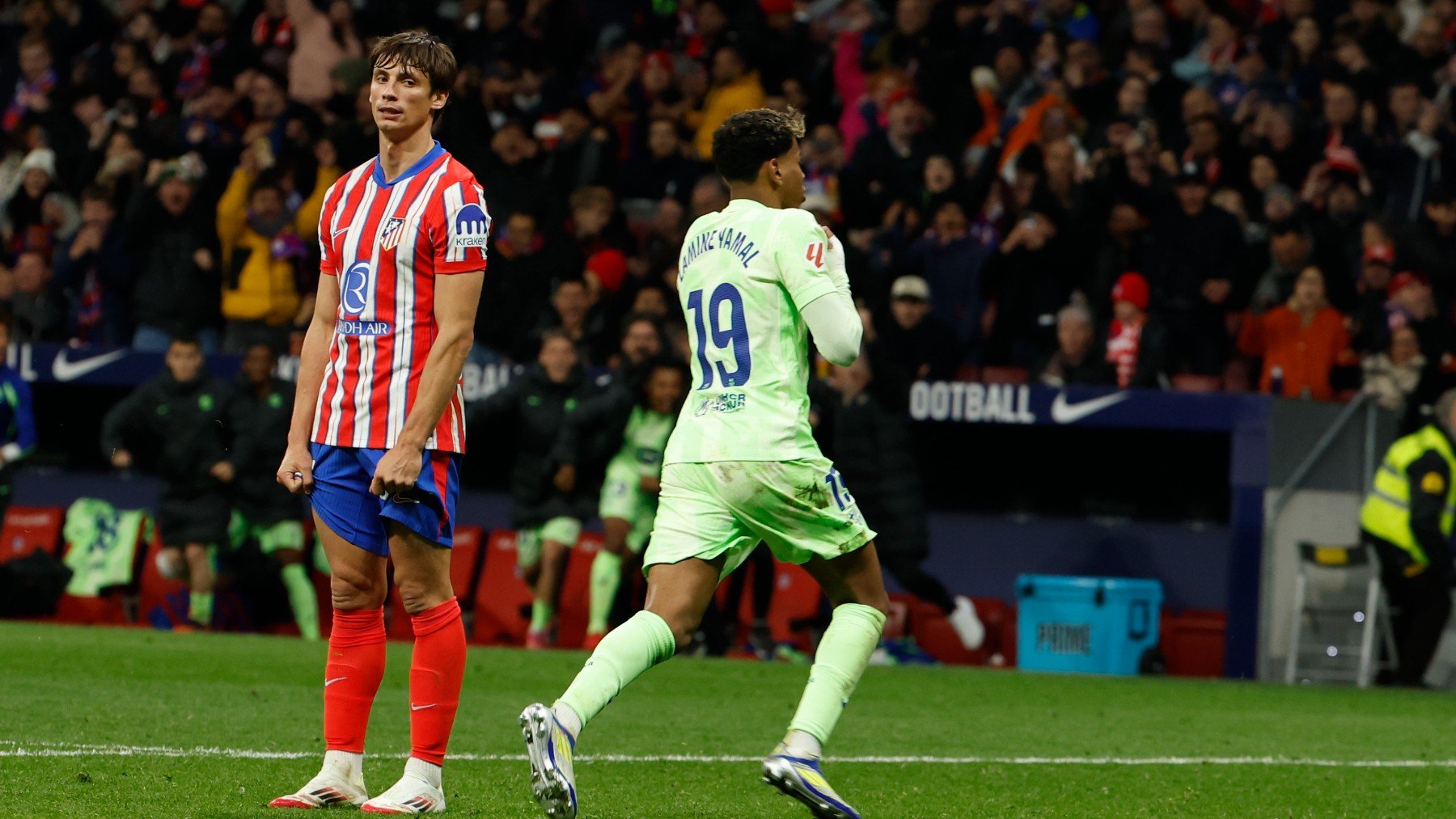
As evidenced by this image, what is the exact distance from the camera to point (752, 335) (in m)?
5.54

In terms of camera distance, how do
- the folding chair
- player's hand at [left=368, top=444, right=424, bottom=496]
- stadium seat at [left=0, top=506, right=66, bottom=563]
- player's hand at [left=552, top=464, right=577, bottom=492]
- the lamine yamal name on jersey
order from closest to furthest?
player's hand at [left=368, top=444, right=424, bottom=496] < the lamine yamal name on jersey < the folding chair < player's hand at [left=552, top=464, right=577, bottom=492] < stadium seat at [left=0, top=506, right=66, bottom=563]

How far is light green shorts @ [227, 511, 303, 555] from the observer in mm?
14102

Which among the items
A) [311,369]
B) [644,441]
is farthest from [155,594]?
[311,369]

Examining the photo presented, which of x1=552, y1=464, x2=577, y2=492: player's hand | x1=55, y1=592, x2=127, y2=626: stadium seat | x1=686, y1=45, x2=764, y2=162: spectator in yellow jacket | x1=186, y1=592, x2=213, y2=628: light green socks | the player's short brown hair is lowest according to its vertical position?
x1=55, y1=592, x2=127, y2=626: stadium seat

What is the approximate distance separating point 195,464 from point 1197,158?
24.6ft

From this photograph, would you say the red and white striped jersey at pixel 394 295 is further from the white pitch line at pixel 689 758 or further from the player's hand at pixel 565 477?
the player's hand at pixel 565 477

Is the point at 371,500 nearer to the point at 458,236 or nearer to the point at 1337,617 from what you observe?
the point at 458,236

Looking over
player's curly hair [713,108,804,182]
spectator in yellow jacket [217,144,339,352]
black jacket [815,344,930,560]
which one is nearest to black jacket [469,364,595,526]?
black jacket [815,344,930,560]

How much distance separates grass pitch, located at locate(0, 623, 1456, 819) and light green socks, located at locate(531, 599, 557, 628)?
Answer: 44.3 inches

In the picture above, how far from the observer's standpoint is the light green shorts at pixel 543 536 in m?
13.7

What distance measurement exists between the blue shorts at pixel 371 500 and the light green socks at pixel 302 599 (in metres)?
8.60

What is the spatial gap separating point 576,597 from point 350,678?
8616 mm

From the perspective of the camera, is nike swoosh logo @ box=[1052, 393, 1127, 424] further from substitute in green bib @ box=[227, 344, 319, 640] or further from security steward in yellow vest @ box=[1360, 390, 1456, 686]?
substitute in green bib @ box=[227, 344, 319, 640]

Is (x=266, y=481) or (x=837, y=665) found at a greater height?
(x=837, y=665)
